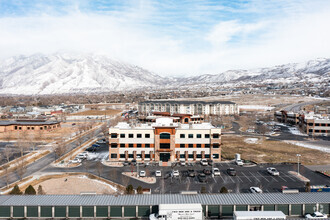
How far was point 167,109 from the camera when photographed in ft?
470

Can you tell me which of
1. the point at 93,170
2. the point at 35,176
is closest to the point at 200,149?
the point at 93,170

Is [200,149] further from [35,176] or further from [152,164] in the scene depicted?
[35,176]

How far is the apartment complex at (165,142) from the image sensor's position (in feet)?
170

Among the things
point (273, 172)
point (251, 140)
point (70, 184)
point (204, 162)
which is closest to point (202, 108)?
point (251, 140)

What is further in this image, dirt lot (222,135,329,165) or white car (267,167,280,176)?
dirt lot (222,135,329,165)

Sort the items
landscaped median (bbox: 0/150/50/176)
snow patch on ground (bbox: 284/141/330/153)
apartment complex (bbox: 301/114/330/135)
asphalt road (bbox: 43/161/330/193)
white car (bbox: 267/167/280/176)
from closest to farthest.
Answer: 1. asphalt road (bbox: 43/161/330/193)
2. white car (bbox: 267/167/280/176)
3. landscaped median (bbox: 0/150/50/176)
4. snow patch on ground (bbox: 284/141/330/153)
5. apartment complex (bbox: 301/114/330/135)

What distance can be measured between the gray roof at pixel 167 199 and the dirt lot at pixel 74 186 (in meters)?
12.2

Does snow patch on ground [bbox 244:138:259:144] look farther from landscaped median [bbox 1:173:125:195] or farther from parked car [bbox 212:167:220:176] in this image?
landscaped median [bbox 1:173:125:195]

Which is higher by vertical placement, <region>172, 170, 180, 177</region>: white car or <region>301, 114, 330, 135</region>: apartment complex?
<region>301, 114, 330, 135</region>: apartment complex

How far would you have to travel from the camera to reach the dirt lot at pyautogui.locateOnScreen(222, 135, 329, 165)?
53719 mm

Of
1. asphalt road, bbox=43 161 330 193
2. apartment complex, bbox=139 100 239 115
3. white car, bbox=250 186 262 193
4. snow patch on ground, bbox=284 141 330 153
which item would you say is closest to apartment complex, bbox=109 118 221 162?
asphalt road, bbox=43 161 330 193

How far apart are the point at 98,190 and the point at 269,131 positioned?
225 ft

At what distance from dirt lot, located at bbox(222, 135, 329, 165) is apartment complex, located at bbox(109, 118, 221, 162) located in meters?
6.72

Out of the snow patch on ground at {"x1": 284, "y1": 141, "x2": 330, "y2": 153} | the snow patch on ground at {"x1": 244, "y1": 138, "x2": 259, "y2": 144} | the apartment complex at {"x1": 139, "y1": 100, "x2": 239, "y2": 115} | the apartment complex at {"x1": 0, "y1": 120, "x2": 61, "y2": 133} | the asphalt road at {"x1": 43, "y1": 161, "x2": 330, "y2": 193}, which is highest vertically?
the apartment complex at {"x1": 139, "y1": 100, "x2": 239, "y2": 115}
